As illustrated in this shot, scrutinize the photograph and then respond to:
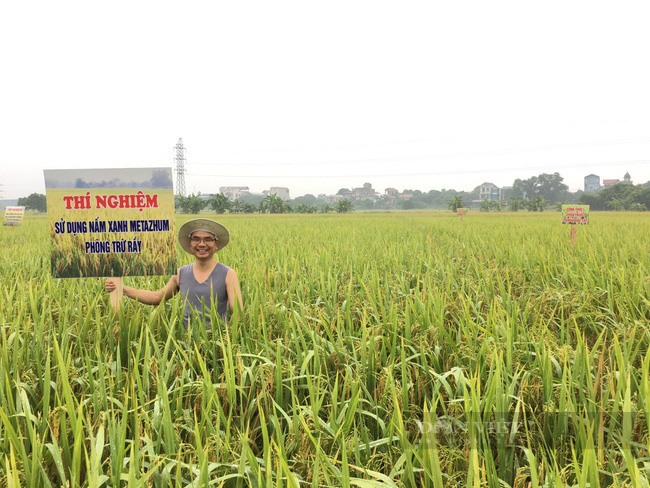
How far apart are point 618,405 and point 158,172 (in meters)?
2.21

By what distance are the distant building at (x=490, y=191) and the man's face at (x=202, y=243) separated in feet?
395

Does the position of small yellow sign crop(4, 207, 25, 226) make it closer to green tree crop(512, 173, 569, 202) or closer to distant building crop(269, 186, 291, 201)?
green tree crop(512, 173, 569, 202)

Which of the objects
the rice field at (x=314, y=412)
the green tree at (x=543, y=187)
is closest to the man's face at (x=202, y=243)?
the rice field at (x=314, y=412)

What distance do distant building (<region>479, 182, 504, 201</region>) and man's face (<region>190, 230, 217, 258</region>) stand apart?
121 m

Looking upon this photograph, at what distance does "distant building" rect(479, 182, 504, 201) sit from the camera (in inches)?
4407

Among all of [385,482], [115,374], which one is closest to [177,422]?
[115,374]

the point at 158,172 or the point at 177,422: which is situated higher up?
the point at 158,172

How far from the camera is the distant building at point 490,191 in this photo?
367ft

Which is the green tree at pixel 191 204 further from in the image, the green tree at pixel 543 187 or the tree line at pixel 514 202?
the green tree at pixel 543 187

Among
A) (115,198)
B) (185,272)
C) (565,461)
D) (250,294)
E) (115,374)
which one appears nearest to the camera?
(565,461)

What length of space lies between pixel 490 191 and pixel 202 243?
4832 inches

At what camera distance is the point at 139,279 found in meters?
3.47

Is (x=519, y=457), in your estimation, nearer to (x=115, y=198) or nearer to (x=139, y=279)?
(x=115, y=198)

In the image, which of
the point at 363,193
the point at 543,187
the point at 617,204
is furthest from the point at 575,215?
the point at 363,193
